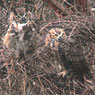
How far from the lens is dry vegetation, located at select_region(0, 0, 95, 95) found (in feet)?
7.14

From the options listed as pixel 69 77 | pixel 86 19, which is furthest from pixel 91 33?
pixel 69 77

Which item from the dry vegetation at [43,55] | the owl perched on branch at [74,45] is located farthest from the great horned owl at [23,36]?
the owl perched on branch at [74,45]

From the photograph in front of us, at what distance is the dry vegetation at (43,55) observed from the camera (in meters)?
2.18

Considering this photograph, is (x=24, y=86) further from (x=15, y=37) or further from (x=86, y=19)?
(x=86, y=19)

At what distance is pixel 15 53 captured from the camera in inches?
89.0

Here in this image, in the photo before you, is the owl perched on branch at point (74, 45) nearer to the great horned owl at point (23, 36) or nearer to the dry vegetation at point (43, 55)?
the dry vegetation at point (43, 55)

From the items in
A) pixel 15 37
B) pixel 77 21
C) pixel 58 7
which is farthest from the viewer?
pixel 58 7

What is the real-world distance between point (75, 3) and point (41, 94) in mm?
983

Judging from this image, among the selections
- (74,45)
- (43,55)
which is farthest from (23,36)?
(74,45)

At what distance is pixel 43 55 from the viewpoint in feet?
7.51

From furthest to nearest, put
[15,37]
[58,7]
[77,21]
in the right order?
[58,7] < [77,21] < [15,37]

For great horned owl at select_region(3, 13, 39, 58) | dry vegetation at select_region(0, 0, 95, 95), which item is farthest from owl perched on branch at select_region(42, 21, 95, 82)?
great horned owl at select_region(3, 13, 39, 58)

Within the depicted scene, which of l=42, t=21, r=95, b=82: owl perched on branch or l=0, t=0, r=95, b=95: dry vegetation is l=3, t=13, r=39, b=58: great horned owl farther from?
l=42, t=21, r=95, b=82: owl perched on branch

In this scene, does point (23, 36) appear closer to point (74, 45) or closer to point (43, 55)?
point (43, 55)
